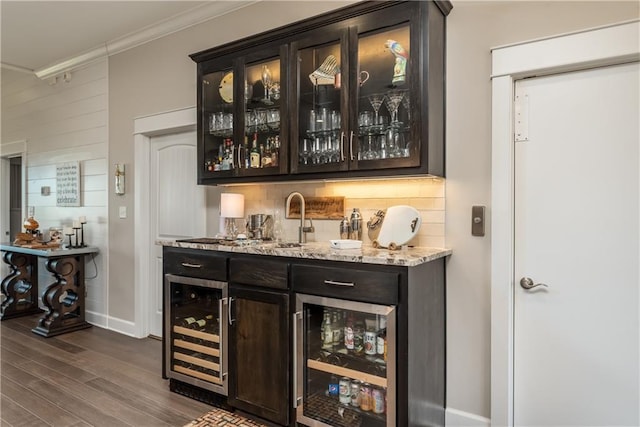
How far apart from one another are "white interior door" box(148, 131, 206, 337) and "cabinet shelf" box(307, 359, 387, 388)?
1.84 m

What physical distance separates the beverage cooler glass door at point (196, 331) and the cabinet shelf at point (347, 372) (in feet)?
2.20

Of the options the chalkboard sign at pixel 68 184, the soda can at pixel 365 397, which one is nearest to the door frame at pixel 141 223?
the chalkboard sign at pixel 68 184

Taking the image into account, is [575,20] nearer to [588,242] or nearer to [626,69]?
[626,69]

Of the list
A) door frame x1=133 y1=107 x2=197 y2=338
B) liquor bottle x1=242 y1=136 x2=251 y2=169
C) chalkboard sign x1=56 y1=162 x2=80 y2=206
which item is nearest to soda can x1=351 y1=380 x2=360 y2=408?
liquor bottle x1=242 y1=136 x2=251 y2=169

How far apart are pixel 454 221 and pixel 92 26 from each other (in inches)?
151

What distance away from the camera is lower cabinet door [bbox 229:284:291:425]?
7.14 ft

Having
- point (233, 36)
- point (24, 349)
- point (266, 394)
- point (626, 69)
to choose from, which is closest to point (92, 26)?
point (233, 36)

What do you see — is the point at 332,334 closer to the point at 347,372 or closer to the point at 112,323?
the point at 347,372

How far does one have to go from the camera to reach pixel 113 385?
9.21ft

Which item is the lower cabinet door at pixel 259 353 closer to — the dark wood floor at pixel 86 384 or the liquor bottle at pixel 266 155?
the dark wood floor at pixel 86 384

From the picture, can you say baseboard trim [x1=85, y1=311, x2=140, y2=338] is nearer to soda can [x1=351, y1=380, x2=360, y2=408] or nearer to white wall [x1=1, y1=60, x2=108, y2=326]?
white wall [x1=1, y1=60, x2=108, y2=326]

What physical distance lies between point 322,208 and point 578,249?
5.00 ft

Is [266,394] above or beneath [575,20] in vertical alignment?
beneath

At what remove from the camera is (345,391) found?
208cm
